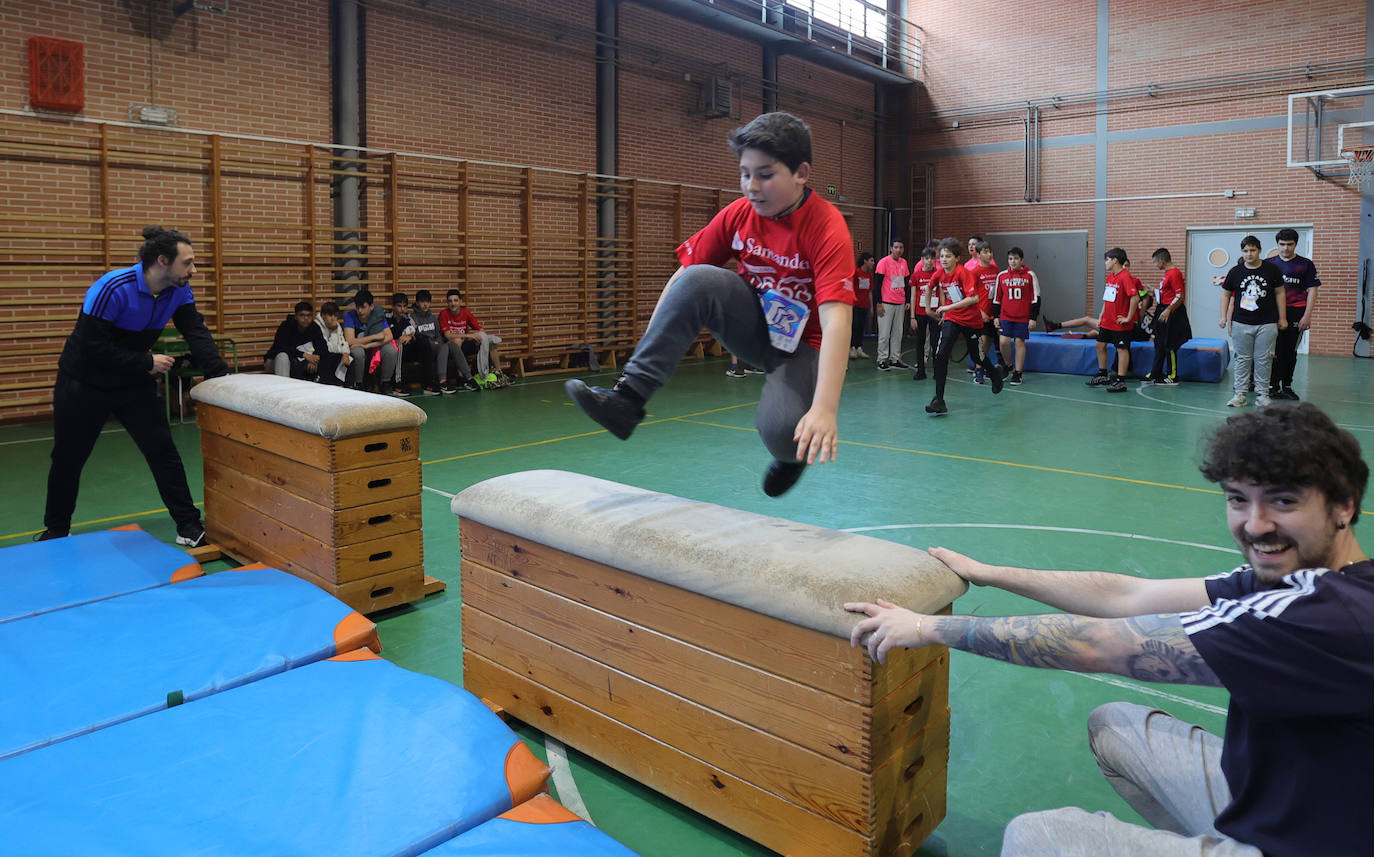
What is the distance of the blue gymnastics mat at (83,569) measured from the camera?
3.57 metres

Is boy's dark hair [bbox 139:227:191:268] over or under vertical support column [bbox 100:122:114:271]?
under

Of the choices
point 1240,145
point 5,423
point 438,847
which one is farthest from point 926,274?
point 438,847

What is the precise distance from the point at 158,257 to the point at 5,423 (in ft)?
17.7

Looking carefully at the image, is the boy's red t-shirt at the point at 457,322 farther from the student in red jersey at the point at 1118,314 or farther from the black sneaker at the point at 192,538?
the student in red jersey at the point at 1118,314

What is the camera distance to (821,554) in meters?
2.18

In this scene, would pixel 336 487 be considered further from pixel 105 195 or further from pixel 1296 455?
pixel 105 195


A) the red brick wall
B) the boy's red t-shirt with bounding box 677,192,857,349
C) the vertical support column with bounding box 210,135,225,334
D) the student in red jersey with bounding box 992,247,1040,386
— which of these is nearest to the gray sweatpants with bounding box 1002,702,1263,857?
the boy's red t-shirt with bounding box 677,192,857,349

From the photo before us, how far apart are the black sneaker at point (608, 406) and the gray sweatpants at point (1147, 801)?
147 cm

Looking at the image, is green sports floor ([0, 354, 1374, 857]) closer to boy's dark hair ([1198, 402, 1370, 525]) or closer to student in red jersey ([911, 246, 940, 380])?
student in red jersey ([911, 246, 940, 380])

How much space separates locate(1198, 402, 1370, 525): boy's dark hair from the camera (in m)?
1.39

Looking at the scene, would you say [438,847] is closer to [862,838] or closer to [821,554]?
[862,838]

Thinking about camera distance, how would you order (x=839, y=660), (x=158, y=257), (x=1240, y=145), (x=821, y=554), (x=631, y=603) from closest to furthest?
(x=839, y=660), (x=821, y=554), (x=631, y=603), (x=158, y=257), (x=1240, y=145)

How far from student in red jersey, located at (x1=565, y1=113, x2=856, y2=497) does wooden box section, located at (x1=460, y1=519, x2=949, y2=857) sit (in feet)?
1.65

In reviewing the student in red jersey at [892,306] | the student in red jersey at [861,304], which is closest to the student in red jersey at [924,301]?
the student in red jersey at [892,306]
